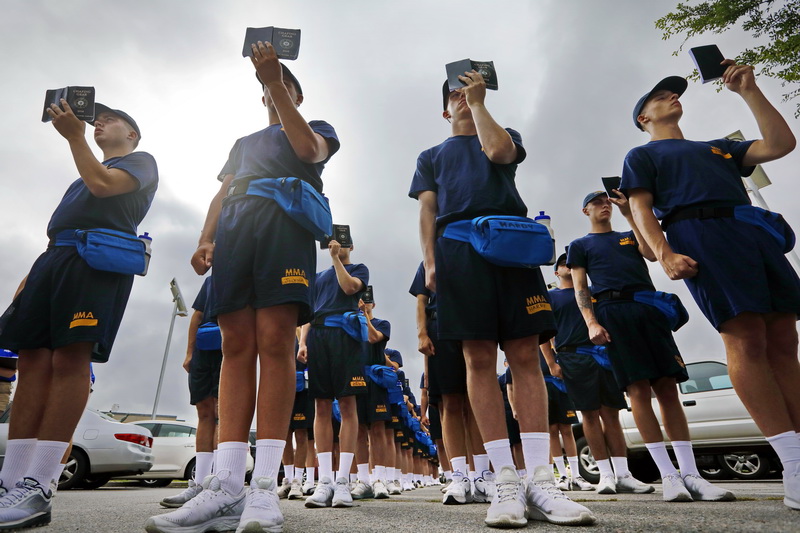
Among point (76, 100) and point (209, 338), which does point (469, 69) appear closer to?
point (76, 100)

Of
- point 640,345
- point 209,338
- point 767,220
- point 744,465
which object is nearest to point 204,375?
point 209,338

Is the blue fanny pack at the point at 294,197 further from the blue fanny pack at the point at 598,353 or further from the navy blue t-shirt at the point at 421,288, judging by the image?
the blue fanny pack at the point at 598,353

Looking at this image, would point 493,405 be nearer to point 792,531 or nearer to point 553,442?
point 792,531

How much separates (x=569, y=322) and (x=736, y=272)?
3.44 metres

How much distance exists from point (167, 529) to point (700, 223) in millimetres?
3036

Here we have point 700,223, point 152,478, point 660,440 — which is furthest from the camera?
point 152,478

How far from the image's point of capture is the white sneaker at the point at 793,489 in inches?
85.0

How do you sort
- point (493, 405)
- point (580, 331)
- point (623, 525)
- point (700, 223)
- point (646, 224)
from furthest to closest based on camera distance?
point (580, 331), point (646, 224), point (700, 223), point (493, 405), point (623, 525)

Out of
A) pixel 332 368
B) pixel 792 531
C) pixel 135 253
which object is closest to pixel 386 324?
pixel 332 368

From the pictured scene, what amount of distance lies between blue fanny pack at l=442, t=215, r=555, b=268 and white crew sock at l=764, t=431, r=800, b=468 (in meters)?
1.40

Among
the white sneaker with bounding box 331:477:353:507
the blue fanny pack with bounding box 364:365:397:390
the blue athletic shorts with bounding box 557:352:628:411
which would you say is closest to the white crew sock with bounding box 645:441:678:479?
the blue athletic shorts with bounding box 557:352:628:411

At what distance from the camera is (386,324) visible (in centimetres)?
777

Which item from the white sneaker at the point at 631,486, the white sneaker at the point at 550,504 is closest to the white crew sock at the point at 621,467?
the white sneaker at the point at 631,486

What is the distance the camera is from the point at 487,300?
8.57 feet
